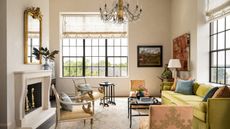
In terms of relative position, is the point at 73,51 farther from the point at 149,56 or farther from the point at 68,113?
the point at 68,113

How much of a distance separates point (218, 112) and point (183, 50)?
3817 mm

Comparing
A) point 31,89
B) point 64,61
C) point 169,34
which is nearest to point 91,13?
point 64,61

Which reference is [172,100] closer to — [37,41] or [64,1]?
[37,41]

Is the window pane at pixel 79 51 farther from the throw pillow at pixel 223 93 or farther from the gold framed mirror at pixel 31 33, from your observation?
the throw pillow at pixel 223 93

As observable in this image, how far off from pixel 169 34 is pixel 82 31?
367 centimetres

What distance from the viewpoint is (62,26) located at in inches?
347

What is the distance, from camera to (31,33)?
4.96 m

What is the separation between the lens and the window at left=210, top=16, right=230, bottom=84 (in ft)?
16.8

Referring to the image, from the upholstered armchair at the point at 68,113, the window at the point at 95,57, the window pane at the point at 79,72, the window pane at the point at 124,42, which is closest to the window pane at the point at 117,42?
the window at the point at 95,57

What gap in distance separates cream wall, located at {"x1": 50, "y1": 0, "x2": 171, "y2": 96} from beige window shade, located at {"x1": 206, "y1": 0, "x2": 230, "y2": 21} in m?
2.92

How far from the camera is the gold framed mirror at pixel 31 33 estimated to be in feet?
15.2

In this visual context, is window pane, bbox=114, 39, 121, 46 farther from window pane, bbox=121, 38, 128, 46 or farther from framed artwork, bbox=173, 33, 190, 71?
framed artwork, bbox=173, 33, 190, 71

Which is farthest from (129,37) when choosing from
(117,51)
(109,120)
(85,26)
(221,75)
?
(109,120)

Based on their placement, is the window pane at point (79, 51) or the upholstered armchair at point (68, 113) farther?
the window pane at point (79, 51)
